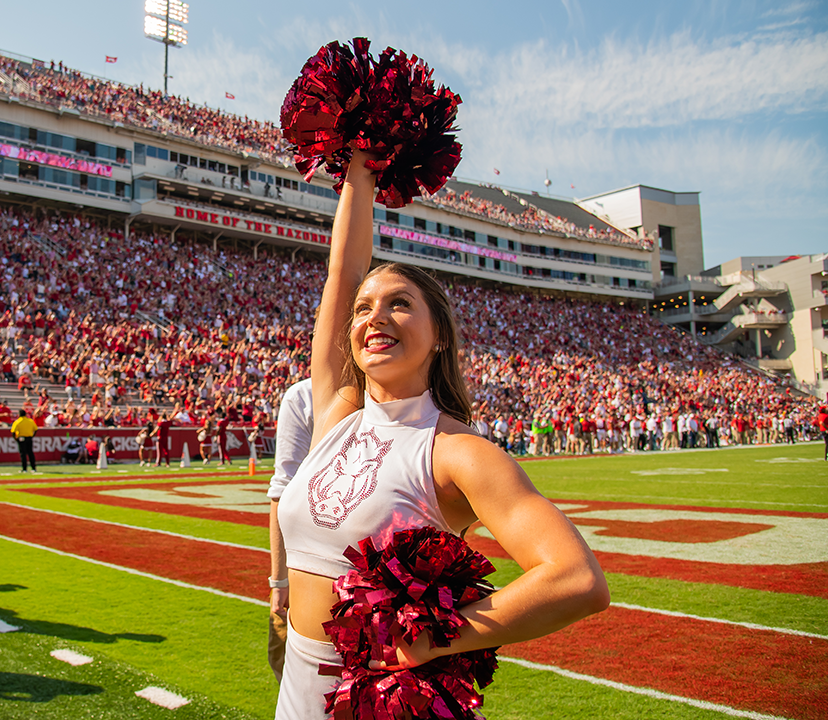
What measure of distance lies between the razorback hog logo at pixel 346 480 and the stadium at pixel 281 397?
63cm

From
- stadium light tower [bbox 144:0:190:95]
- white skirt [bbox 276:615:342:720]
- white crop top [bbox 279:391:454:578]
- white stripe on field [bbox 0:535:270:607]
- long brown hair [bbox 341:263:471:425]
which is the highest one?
stadium light tower [bbox 144:0:190:95]

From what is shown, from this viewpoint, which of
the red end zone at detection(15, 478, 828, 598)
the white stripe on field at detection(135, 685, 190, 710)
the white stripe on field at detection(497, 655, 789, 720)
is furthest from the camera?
the red end zone at detection(15, 478, 828, 598)

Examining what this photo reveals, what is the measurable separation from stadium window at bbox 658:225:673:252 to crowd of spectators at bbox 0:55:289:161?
133ft

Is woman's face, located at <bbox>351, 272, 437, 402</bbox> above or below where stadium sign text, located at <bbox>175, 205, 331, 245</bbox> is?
below

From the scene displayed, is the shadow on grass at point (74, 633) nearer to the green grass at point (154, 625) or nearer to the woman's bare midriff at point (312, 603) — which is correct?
the green grass at point (154, 625)

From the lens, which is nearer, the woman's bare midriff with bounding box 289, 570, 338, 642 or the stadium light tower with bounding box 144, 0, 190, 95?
the woman's bare midriff with bounding box 289, 570, 338, 642

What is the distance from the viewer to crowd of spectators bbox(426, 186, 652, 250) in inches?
1954

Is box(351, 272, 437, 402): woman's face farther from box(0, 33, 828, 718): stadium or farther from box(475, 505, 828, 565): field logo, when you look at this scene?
box(475, 505, 828, 565): field logo

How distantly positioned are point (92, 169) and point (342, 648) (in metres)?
35.5

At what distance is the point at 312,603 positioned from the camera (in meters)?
1.58

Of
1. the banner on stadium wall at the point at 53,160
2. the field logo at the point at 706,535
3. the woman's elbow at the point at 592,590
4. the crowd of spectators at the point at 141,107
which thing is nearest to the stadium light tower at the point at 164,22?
the crowd of spectators at the point at 141,107

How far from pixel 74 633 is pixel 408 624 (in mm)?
3856

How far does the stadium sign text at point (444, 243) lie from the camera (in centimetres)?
4422

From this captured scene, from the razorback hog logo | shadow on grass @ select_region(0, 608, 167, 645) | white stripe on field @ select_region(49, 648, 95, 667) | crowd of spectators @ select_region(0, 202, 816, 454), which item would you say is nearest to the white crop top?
the razorback hog logo
